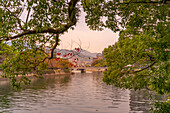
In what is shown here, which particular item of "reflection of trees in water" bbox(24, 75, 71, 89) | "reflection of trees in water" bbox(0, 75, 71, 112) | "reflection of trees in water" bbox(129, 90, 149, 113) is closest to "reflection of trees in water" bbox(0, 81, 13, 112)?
"reflection of trees in water" bbox(0, 75, 71, 112)

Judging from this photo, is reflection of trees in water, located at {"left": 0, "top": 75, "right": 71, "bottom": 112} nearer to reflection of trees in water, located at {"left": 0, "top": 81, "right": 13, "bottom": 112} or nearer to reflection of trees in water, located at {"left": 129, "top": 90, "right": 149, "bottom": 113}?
reflection of trees in water, located at {"left": 0, "top": 81, "right": 13, "bottom": 112}

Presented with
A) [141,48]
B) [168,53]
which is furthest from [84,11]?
[168,53]

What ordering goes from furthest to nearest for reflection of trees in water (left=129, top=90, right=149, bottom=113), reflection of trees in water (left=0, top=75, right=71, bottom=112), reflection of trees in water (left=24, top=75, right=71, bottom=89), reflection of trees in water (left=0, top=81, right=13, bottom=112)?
1. reflection of trees in water (left=24, top=75, right=71, bottom=89)
2. reflection of trees in water (left=0, top=75, right=71, bottom=112)
3. reflection of trees in water (left=0, top=81, right=13, bottom=112)
4. reflection of trees in water (left=129, top=90, right=149, bottom=113)

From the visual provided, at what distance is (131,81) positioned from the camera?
65.9 feet

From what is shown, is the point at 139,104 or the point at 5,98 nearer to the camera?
the point at 139,104

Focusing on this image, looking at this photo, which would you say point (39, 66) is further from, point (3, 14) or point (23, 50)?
point (3, 14)

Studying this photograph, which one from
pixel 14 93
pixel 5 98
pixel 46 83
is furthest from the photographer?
pixel 46 83

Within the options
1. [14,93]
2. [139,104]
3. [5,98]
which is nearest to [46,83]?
[14,93]

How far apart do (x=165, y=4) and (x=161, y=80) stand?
3405mm

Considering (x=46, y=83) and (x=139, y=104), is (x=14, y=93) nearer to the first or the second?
(x=46, y=83)

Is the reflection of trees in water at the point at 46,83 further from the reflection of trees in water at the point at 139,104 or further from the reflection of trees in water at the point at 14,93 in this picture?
the reflection of trees in water at the point at 139,104

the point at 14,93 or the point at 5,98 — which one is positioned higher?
the point at 14,93

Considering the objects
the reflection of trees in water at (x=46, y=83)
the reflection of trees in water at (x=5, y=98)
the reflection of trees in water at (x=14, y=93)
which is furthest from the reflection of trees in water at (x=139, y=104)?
the reflection of trees in water at (x=46, y=83)

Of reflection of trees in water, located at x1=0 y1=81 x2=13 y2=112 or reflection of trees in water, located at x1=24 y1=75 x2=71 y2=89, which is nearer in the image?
reflection of trees in water, located at x1=0 y1=81 x2=13 y2=112
